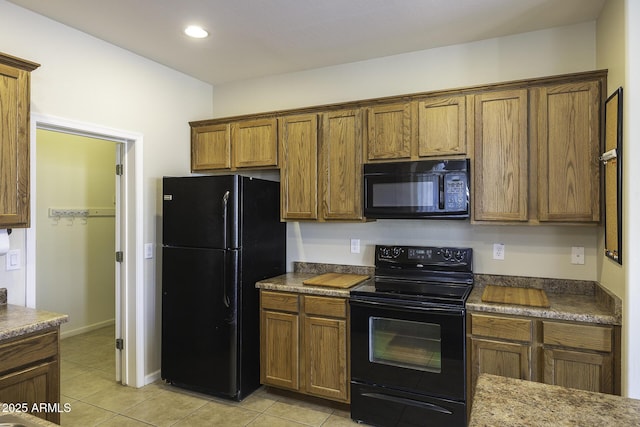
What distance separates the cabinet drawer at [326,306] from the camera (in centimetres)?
280

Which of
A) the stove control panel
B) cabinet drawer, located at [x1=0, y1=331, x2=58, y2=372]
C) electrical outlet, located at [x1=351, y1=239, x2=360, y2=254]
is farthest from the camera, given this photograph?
electrical outlet, located at [x1=351, y1=239, x2=360, y2=254]

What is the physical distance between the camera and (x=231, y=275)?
2.95m

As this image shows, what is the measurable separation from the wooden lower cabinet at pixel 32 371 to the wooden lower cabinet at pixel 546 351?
2.28 meters

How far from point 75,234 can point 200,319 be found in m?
2.45

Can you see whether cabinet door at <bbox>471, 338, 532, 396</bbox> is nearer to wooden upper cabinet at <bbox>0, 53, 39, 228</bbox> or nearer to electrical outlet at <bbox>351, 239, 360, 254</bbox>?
electrical outlet at <bbox>351, 239, 360, 254</bbox>

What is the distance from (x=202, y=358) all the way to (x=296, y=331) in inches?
30.4

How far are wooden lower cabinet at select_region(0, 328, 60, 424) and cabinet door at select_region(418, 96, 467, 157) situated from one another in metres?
2.47

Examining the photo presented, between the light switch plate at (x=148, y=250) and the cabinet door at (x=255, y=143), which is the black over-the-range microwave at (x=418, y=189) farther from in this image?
the light switch plate at (x=148, y=250)

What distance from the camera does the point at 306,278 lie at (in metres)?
3.30

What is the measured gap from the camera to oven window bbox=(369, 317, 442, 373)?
251 cm

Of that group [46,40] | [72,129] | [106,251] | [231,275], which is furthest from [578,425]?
[106,251]

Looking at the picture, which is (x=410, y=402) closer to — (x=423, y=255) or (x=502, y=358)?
(x=502, y=358)

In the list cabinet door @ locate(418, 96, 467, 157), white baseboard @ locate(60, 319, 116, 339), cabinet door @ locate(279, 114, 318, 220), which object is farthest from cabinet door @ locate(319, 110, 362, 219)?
white baseboard @ locate(60, 319, 116, 339)

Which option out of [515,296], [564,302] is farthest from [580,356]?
[515,296]
